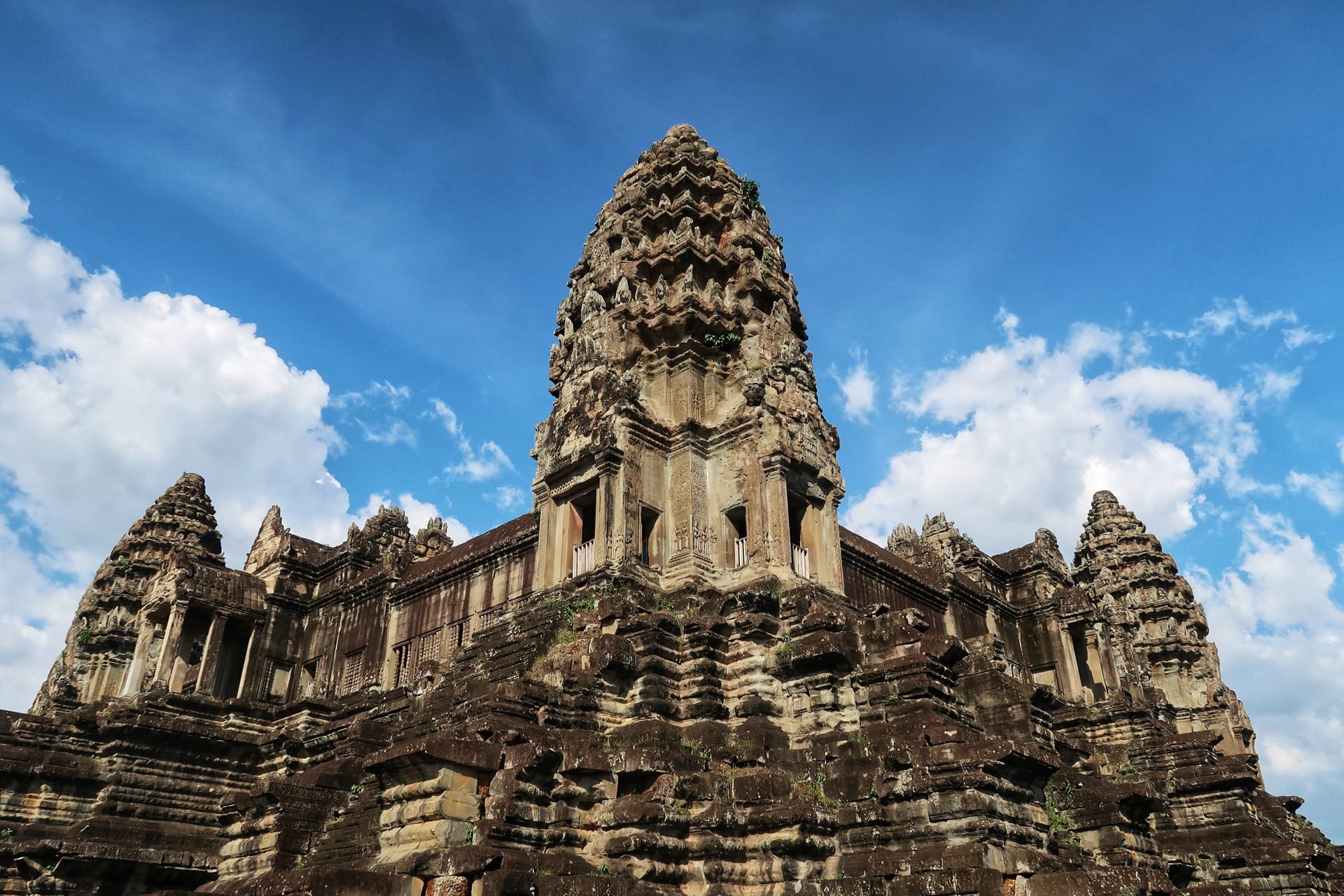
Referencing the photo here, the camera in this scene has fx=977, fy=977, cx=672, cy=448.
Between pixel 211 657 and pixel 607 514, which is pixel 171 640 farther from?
pixel 607 514

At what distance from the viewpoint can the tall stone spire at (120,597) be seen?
1334 inches

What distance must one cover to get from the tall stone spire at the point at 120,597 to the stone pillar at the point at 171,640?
350 inches

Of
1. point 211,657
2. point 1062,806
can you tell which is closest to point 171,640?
point 211,657

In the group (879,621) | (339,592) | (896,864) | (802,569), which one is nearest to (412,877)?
(896,864)

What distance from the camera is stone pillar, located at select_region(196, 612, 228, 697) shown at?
2347cm

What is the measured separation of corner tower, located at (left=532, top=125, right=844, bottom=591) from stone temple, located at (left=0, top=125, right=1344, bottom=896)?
0.21 ft

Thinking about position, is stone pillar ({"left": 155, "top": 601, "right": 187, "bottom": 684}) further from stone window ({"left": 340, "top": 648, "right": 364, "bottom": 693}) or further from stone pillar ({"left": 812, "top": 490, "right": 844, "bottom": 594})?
stone pillar ({"left": 812, "top": 490, "right": 844, "bottom": 594})

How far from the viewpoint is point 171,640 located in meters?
23.5

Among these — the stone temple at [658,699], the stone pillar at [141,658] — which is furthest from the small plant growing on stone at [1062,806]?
the stone pillar at [141,658]

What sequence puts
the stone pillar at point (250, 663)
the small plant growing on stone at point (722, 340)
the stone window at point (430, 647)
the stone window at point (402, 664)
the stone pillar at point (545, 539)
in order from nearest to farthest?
the stone pillar at point (545, 539)
the small plant growing on stone at point (722, 340)
the stone window at point (430, 647)
the stone window at point (402, 664)
the stone pillar at point (250, 663)

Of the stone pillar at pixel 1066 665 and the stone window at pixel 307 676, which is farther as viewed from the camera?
the stone pillar at pixel 1066 665

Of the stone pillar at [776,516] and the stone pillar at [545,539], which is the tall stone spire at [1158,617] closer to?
the stone pillar at [776,516]

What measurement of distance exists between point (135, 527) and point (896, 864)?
115 ft

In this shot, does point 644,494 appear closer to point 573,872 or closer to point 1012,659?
point 573,872
